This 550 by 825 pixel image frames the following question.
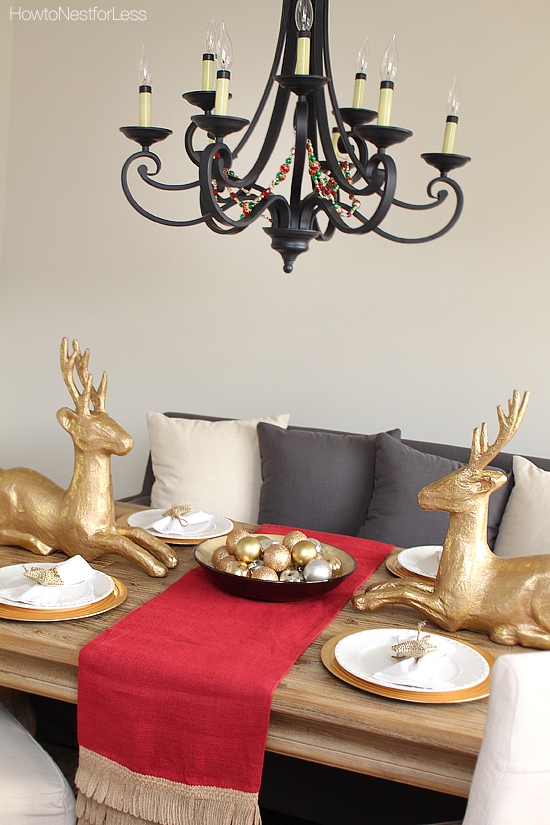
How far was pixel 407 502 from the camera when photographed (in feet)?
8.38

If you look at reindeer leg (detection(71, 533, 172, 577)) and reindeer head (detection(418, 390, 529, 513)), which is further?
reindeer leg (detection(71, 533, 172, 577))

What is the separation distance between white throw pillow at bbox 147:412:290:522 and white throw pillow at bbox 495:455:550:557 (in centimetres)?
84

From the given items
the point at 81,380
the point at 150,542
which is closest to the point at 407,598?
the point at 150,542

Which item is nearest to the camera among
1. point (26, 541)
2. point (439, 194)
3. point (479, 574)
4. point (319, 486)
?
point (479, 574)

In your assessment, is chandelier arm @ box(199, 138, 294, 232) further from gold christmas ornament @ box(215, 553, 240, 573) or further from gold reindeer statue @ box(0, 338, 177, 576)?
gold christmas ornament @ box(215, 553, 240, 573)

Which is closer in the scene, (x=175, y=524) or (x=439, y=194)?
(x=439, y=194)

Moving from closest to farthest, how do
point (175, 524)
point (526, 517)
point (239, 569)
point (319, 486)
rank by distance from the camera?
point (239, 569) < point (175, 524) < point (526, 517) < point (319, 486)

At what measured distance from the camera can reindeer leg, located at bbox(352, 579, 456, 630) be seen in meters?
1.61

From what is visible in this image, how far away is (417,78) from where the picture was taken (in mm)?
3133

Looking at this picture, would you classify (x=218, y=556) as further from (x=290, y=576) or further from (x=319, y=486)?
(x=319, y=486)

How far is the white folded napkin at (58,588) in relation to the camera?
5.17 feet

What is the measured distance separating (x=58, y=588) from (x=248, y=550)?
390mm

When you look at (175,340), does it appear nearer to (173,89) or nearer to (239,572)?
(173,89)

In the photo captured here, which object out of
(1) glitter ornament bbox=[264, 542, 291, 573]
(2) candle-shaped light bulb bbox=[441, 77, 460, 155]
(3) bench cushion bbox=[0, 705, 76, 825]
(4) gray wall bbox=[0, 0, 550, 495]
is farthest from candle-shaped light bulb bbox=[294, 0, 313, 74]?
(4) gray wall bbox=[0, 0, 550, 495]
